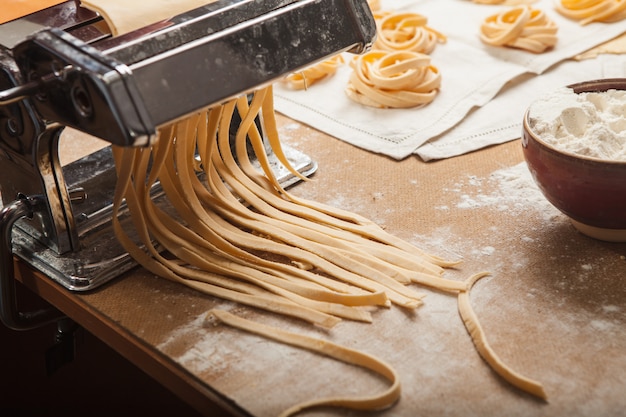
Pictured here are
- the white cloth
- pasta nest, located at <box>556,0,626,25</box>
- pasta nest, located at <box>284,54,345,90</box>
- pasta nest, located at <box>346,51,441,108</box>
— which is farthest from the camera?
pasta nest, located at <box>556,0,626,25</box>

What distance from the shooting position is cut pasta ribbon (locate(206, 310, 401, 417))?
833 mm

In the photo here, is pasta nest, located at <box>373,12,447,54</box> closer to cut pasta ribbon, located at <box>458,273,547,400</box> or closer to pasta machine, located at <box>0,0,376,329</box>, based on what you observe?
pasta machine, located at <box>0,0,376,329</box>

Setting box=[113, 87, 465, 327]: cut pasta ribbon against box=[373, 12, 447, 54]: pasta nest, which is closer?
box=[113, 87, 465, 327]: cut pasta ribbon

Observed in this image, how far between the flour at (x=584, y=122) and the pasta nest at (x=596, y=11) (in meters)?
0.71

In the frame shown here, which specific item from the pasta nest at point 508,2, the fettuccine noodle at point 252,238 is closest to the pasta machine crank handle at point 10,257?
the fettuccine noodle at point 252,238

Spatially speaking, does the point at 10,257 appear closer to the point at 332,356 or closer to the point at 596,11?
the point at 332,356

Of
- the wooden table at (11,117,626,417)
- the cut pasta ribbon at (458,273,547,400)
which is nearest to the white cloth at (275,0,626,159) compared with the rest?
the wooden table at (11,117,626,417)

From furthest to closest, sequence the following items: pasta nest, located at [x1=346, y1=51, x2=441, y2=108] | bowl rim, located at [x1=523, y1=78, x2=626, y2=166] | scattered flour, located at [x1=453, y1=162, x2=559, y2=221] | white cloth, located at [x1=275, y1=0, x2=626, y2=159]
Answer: pasta nest, located at [x1=346, y1=51, x2=441, y2=108] < white cloth, located at [x1=275, y1=0, x2=626, y2=159] < scattered flour, located at [x1=453, y1=162, x2=559, y2=221] < bowl rim, located at [x1=523, y1=78, x2=626, y2=166]

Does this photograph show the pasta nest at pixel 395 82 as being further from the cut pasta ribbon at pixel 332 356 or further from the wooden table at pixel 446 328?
the cut pasta ribbon at pixel 332 356

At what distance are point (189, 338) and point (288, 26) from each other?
391mm

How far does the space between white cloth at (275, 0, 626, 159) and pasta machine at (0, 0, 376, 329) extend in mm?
352

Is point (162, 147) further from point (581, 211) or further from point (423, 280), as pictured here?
Result: point (581, 211)

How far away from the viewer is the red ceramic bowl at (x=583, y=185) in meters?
0.98

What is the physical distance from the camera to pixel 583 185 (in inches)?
39.5
